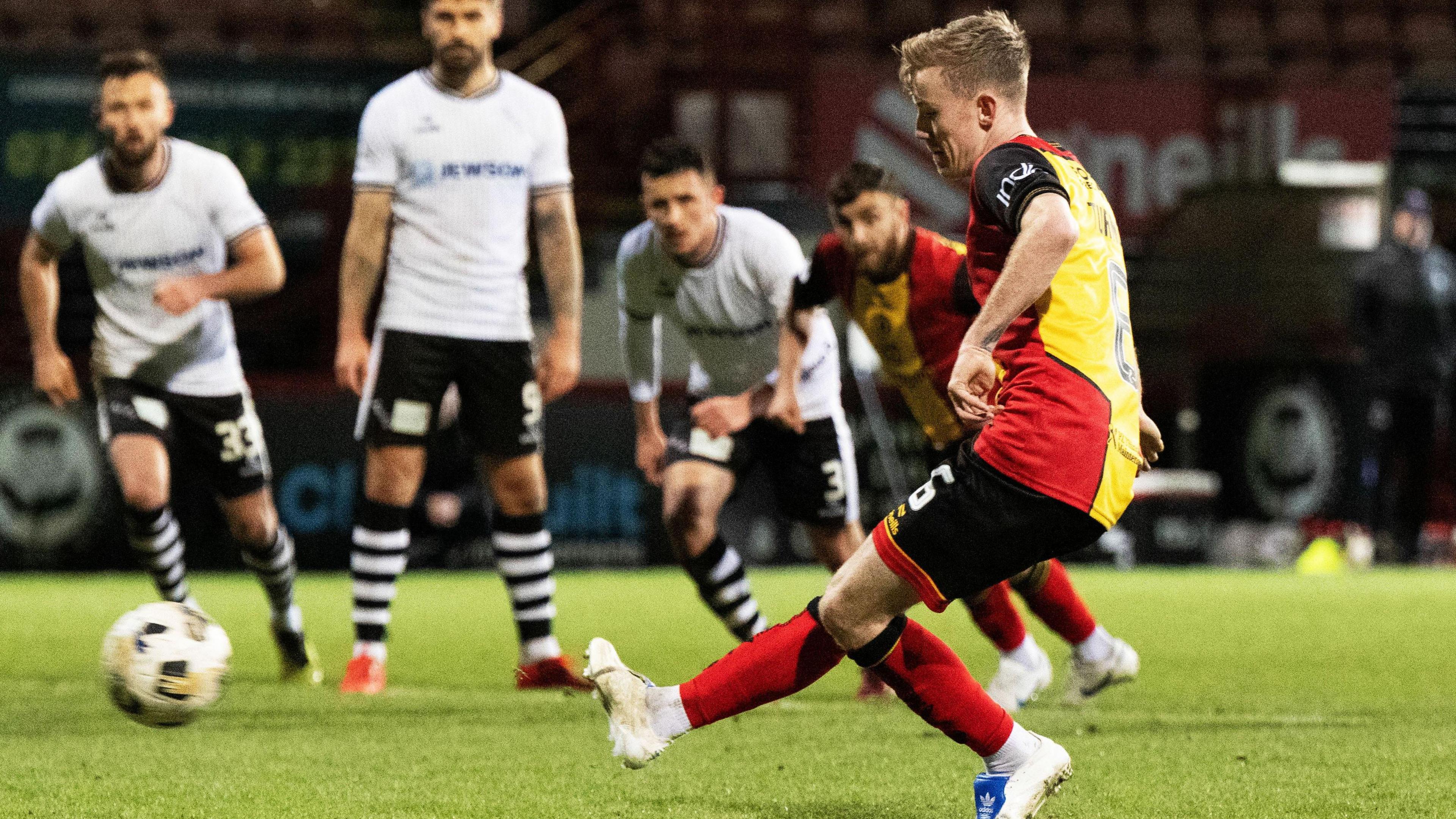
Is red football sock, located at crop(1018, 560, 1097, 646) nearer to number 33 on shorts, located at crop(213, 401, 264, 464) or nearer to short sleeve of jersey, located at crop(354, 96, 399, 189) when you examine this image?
short sleeve of jersey, located at crop(354, 96, 399, 189)

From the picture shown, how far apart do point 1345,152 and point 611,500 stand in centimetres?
807

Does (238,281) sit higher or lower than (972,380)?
lower

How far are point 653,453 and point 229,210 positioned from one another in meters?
1.73

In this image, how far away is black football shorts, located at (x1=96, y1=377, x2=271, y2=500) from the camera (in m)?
6.32

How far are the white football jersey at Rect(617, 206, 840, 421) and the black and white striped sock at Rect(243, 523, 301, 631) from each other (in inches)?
53.7

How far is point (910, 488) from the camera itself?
41.3ft

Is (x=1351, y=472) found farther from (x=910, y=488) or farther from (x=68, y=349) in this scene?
(x=68, y=349)

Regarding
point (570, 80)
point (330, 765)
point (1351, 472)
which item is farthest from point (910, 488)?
point (330, 765)

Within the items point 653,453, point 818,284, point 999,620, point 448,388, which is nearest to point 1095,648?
point 999,620

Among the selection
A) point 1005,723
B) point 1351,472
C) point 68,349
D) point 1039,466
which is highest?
point 1039,466

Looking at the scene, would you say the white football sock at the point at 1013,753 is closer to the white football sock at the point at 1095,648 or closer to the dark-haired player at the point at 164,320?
the white football sock at the point at 1095,648

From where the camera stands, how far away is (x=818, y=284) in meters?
5.71

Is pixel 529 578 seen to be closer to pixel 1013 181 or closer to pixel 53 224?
pixel 53 224

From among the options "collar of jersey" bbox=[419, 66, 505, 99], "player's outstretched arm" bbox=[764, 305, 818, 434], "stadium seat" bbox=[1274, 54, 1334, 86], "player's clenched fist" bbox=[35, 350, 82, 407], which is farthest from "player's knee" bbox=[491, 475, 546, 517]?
"stadium seat" bbox=[1274, 54, 1334, 86]
